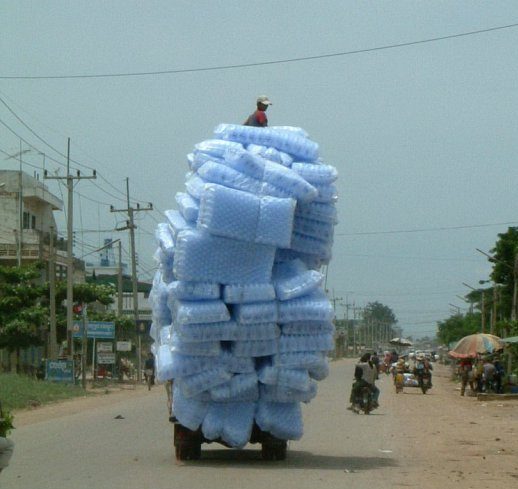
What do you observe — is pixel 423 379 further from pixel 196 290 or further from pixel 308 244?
pixel 196 290

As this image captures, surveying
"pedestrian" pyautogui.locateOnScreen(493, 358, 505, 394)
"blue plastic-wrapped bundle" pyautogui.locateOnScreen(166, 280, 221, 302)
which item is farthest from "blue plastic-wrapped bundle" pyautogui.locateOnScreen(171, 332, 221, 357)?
"pedestrian" pyautogui.locateOnScreen(493, 358, 505, 394)

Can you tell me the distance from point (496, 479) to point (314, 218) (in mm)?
4204

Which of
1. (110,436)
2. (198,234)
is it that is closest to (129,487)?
(198,234)

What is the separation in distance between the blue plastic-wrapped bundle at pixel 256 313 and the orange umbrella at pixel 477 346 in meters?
28.3

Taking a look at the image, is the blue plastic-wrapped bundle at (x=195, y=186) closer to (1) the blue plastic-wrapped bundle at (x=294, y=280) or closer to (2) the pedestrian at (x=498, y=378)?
(1) the blue plastic-wrapped bundle at (x=294, y=280)

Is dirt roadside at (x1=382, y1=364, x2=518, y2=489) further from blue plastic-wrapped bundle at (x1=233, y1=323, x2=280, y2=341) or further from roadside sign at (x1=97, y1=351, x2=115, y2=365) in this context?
roadside sign at (x1=97, y1=351, x2=115, y2=365)

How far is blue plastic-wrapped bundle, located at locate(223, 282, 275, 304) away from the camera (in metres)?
13.7

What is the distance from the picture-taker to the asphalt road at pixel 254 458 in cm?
1261

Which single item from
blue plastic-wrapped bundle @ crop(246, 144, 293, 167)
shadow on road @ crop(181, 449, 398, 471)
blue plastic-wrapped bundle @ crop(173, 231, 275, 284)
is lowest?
shadow on road @ crop(181, 449, 398, 471)

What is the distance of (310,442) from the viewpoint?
62.1ft

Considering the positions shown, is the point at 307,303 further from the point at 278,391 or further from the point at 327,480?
the point at 327,480

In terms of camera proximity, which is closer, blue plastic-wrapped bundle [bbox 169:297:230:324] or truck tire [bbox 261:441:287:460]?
blue plastic-wrapped bundle [bbox 169:297:230:324]

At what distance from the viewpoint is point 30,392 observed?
113 ft

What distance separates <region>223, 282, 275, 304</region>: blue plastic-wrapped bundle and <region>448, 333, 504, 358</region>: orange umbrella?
93.0 ft
